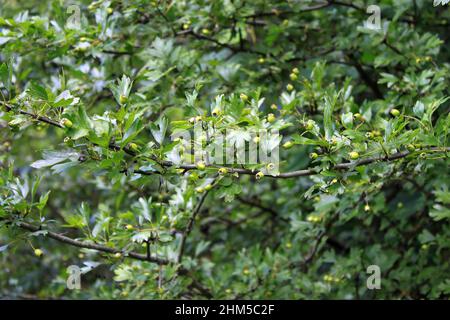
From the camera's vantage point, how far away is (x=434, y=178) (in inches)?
105

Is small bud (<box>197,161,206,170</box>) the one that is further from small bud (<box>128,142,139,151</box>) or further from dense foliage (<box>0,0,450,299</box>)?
small bud (<box>128,142,139,151</box>)

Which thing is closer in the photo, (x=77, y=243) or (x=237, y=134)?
(x=237, y=134)

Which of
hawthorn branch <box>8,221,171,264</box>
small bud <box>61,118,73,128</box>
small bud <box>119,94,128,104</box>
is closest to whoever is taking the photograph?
small bud <box>61,118,73,128</box>

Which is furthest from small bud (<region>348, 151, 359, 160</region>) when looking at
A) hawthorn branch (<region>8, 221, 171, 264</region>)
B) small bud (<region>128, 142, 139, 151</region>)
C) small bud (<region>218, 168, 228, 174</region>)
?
hawthorn branch (<region>8, 221, 171, 264</region>)

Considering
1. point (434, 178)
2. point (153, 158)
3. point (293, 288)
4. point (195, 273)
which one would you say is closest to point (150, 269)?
point (195, 273)

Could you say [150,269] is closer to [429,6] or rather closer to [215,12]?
[215,12]

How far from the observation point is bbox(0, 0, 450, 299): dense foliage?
66.9 inches

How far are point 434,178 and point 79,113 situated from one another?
5.44 ft

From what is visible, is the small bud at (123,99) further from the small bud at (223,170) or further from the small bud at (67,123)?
the small bud at (223,170)

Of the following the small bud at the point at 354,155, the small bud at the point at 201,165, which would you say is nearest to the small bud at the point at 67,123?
the small bud at the point at 201,165

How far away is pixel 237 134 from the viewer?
1.64 m

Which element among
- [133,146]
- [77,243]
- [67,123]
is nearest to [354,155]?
[133,146]

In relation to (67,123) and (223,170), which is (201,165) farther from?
(67,123)

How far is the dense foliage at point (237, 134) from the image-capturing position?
1.70 meters
